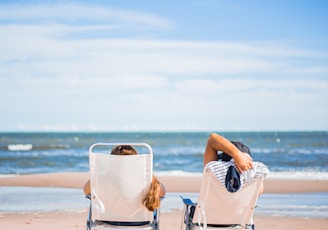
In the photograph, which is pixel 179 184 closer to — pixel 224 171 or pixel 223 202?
pixel 223 202

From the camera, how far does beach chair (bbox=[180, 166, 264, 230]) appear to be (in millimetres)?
5324

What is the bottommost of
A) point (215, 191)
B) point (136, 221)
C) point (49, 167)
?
point (49, 167)

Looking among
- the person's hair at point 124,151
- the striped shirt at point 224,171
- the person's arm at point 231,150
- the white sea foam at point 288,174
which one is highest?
the person's arm at point 231,150

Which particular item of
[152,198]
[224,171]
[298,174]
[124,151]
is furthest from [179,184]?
[224,171]

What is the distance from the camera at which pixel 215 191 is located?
5336 mm

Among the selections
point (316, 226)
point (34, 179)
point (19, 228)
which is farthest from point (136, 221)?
point (34, 179)

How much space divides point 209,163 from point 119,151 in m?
0.98

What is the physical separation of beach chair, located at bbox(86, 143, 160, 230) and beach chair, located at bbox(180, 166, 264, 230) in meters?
0.51

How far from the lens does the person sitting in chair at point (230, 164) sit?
5.15 meters

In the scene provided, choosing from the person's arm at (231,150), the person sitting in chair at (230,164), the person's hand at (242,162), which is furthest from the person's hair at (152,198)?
the person's hand at (242,162)

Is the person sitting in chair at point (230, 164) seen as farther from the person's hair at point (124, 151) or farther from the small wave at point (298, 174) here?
the small wave at point (298, 174)

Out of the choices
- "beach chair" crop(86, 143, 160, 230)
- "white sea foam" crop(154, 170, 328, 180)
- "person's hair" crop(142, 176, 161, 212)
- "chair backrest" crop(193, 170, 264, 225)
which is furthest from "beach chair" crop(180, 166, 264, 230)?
"white sea foam" crop(154, 170, 328, 180)

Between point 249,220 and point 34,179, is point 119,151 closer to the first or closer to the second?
point 249,220

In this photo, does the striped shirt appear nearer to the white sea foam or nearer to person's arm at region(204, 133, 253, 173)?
person's arm at region(204, 133, 253, 173)
